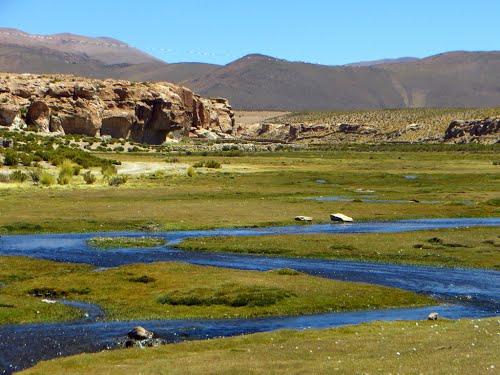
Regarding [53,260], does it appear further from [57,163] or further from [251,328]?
[57,163]

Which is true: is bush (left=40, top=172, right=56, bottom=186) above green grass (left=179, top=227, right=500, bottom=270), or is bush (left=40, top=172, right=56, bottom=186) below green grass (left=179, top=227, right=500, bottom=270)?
below

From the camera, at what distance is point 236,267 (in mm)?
30469

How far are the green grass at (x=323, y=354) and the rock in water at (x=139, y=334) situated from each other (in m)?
0.87

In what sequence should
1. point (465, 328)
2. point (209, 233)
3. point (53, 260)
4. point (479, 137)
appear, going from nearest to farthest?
point (465, 328)
point (53, 260)
point (209, 233)
point (479, 137)

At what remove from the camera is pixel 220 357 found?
17656 millimetres

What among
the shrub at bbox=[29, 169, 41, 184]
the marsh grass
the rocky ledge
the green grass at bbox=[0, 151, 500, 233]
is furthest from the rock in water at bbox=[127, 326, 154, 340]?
the rocky ledge

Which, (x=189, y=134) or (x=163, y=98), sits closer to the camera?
(x=163, y=98)

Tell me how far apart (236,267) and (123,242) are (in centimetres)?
685

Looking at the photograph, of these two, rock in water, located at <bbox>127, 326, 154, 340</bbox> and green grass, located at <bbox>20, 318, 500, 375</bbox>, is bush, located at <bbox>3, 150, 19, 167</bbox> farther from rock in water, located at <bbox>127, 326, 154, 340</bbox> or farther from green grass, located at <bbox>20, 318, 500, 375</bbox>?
green grass, located at <bbox>20, 318, 500, 375</bbox>

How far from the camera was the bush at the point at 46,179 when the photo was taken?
2326 inches

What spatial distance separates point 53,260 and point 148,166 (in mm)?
47150

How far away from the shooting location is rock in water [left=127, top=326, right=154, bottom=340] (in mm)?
19688

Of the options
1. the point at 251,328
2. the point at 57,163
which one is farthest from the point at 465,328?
the point at 57,163

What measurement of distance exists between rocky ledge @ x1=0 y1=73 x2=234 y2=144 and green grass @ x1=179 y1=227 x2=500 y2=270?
69528mm
